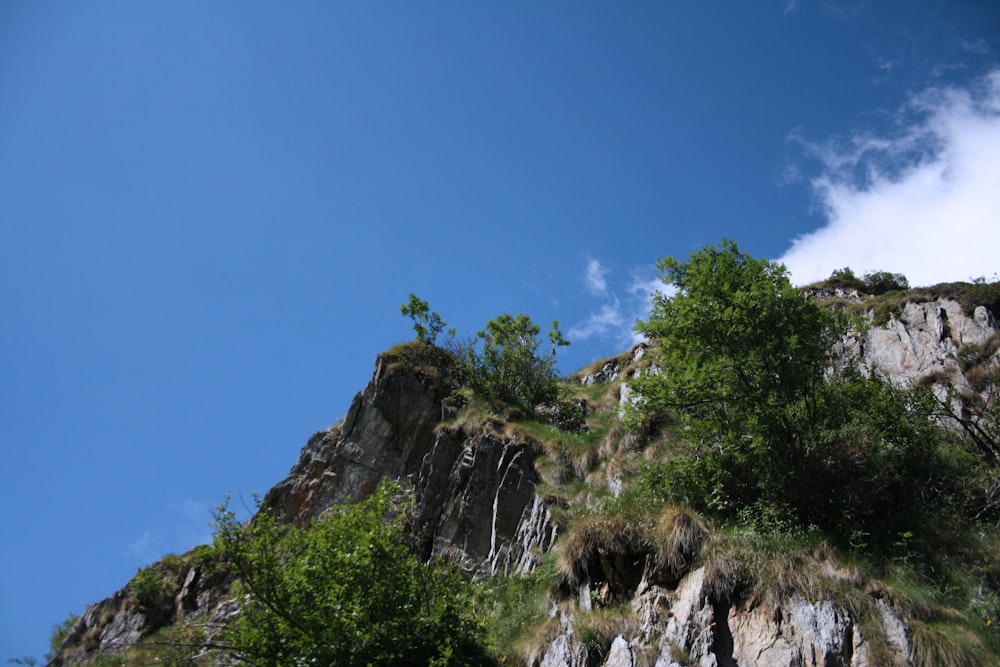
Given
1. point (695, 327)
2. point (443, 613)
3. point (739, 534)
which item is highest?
point (695, 327)

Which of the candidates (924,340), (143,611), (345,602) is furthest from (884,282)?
(143,611)

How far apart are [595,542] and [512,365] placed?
12.8 metres

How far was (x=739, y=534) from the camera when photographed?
10648mm

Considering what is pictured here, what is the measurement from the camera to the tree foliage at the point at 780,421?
10930 mm

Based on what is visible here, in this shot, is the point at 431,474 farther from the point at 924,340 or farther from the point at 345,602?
the point at 924,340

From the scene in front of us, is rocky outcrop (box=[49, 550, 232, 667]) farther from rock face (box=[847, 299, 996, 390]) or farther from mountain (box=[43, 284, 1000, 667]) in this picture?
rock face (box=[847, 299, 996, 390])

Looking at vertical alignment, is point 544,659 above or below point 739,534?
below

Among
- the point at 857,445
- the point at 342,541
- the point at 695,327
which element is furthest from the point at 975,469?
the point at 342,541

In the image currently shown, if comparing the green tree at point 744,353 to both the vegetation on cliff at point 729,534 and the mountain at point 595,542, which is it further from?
the mountain at point 595,542

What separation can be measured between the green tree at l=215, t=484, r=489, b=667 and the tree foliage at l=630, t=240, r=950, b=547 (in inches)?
195

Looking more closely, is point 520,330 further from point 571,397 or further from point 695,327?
point 695,327

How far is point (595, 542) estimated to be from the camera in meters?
11.7

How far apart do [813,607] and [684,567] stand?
87.6 inches

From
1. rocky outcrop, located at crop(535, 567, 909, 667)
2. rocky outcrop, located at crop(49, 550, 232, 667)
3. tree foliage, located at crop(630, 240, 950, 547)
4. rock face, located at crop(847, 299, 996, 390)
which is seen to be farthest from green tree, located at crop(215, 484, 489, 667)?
rocky outcrop, located at crop(49, 550, 232, 667)
